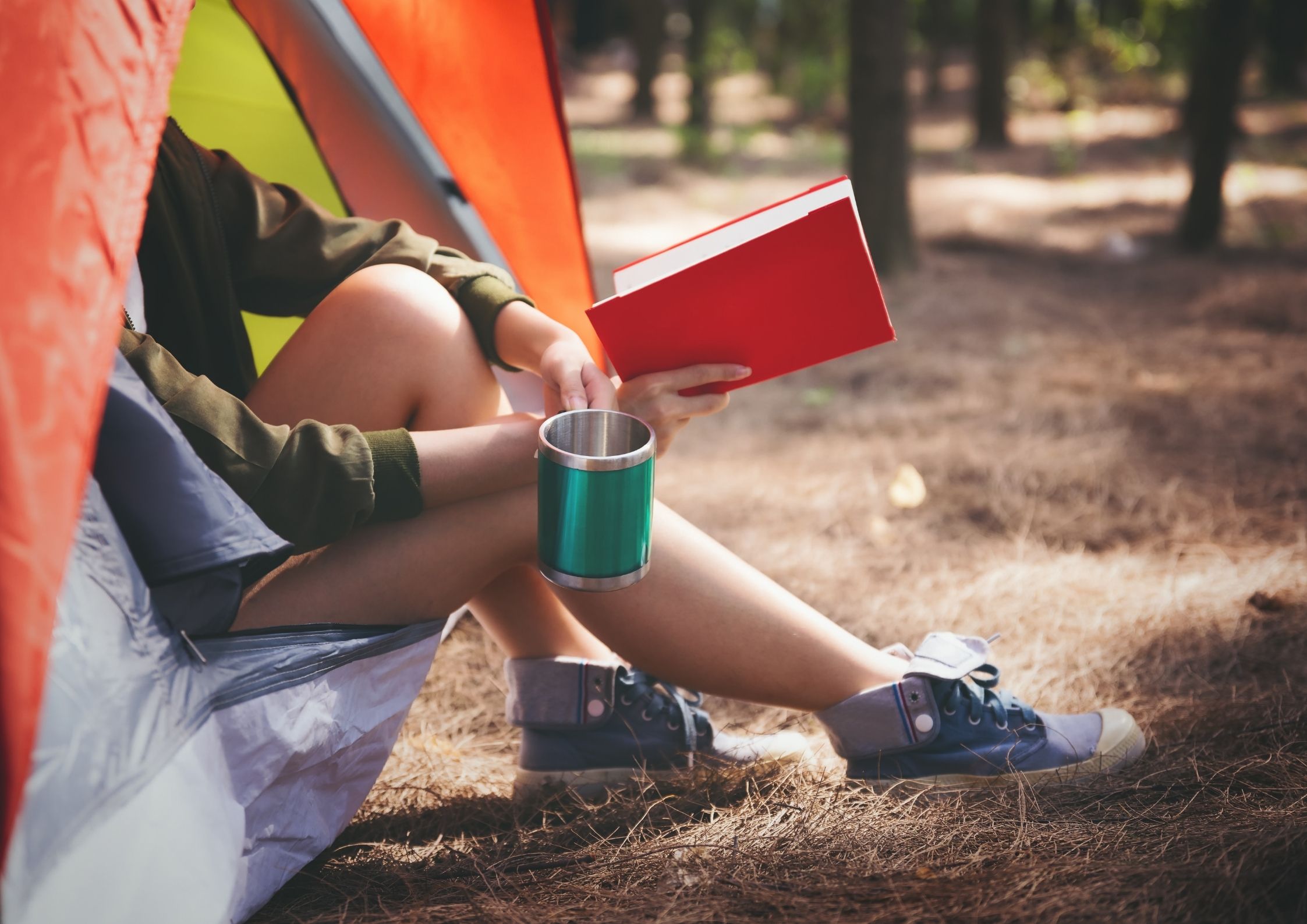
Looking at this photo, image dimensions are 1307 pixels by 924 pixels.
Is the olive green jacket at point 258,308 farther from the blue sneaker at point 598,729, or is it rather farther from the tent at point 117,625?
the blue sneaker at point 598,729

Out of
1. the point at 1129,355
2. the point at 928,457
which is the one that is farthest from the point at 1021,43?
the point at 928,457

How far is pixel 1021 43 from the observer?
35.6 feet

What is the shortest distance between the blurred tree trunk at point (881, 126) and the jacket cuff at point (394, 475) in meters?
2.65

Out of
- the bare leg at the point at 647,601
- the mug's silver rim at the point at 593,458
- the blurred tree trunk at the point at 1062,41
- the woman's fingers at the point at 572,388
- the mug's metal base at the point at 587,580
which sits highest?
the blurred tree trunk at the point at 1062,41

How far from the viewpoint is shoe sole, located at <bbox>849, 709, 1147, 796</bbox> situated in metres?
1.08

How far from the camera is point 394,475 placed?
0.92m

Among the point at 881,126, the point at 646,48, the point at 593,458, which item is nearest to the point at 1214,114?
the point at 881,126

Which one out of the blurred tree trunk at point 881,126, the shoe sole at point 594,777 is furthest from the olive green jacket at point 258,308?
the blurred tree trunk at point 881,126

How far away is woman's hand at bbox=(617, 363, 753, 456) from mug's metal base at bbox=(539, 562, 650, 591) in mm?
201

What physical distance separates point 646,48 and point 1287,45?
A: 4668 mm

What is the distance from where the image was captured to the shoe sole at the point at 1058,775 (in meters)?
1.08

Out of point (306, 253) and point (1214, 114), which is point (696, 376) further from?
point (1214, 114)

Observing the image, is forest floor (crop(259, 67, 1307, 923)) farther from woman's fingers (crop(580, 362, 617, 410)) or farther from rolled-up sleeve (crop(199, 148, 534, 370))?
rolled-up sleeve (crop(199, 148, 534, 370))

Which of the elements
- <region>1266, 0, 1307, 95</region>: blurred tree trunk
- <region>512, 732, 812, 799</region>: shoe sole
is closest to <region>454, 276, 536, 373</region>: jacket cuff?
<region>512, 732, 812, 799</region>: shoe sole
